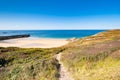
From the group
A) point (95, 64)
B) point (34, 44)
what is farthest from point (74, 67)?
point (34, 44)

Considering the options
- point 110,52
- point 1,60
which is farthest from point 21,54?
point 110,52

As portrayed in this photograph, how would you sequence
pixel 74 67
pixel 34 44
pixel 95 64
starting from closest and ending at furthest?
pixel 74 67 < pixel 95 64 < pixel 34 44

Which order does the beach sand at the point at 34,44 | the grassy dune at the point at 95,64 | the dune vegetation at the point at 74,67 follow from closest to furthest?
1. the grassy dune at the point at 95,64
2. the dune vegetation at the point at 74,67
3. the beach sand at the point at 34,44

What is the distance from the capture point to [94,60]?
21.8 metres

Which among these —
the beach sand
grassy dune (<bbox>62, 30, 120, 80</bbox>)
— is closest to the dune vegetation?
grassy dune (<bbox>62, 30, 120, 80</bbox>)

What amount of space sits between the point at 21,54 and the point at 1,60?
3737 mm

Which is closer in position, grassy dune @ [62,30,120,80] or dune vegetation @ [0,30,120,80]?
grassy dune @ [62,30,120,80]

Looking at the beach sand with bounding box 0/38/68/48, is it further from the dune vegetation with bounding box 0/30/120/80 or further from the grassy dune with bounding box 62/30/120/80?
the grassy dune with bounding box 62/30/120/80

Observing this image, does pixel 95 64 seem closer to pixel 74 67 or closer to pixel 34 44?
pixel 74 67

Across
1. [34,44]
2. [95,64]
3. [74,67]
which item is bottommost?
[34,44]

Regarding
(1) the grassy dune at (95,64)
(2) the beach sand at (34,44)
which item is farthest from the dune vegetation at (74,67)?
(2) the beach sand at (34,44)

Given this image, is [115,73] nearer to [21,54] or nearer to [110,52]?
[110,52]

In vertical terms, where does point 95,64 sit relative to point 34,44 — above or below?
above

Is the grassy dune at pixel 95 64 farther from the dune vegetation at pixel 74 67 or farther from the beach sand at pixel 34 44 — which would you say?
the beach sand at pixel 34 44
